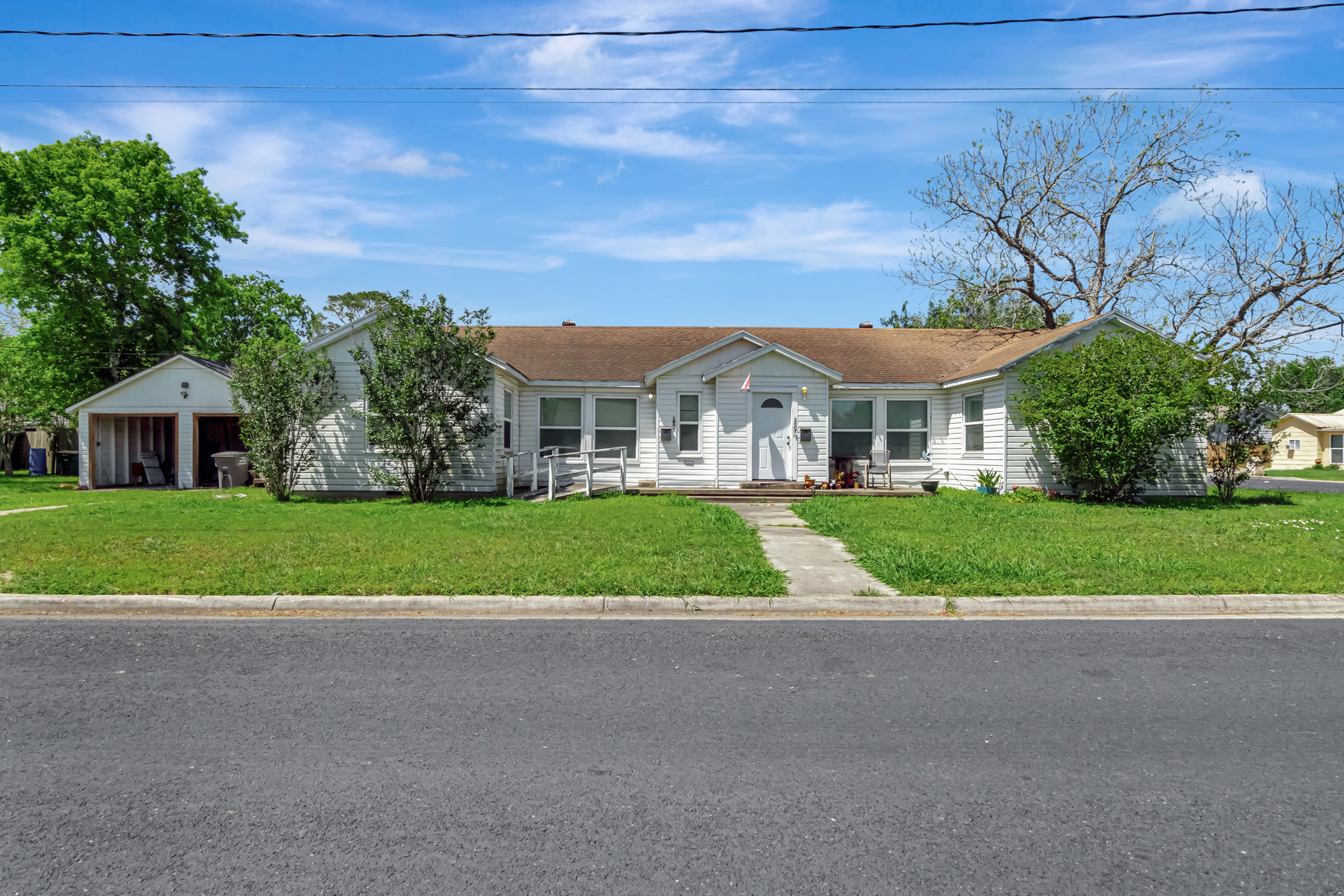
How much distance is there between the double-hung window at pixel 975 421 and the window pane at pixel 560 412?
32.6 ft

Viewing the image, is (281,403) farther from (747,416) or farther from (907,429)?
(907,429)

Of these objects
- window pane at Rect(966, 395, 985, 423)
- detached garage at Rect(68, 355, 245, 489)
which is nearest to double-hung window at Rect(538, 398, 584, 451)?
detached garage at Rect(68, 355, 245, 489)

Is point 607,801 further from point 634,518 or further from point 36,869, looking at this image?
point 634,518

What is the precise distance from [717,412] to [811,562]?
10.0m

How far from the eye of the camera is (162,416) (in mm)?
22109

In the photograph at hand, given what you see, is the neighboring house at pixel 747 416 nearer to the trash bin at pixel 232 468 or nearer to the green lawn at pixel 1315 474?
the trash bin at pixel 232 468

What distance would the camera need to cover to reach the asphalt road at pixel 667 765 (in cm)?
290

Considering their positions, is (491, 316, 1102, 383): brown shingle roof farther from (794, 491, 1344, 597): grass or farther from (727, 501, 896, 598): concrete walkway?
(727, 501, 896, 598): concrete walkway

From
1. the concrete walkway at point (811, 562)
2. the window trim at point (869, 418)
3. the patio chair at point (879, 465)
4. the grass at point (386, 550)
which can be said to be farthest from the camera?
the window trim at point (869, 418)

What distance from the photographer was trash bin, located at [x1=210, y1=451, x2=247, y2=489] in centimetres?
2030

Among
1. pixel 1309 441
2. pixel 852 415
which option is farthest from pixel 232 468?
pixel 1309 441

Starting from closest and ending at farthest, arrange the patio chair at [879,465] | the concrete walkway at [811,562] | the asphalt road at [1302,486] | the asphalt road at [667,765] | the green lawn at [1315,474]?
1. the asphalt road at [667,765]
2. the concrete walkway at [811,562]
3. the patio chair at [879,465]
4. the asphalt road at [1302,486]
5. the green lawn at [1315,474]

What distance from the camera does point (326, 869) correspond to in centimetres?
286

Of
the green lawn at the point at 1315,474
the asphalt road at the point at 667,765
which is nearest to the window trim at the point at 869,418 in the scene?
the asphalt road at the point at 667,765
